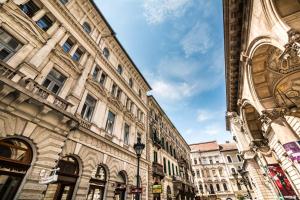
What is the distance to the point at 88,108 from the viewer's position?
34.7 feet

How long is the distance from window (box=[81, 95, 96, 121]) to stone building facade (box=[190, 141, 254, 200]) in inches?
1806

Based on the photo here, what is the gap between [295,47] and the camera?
4863mm

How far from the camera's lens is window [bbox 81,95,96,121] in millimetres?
10041

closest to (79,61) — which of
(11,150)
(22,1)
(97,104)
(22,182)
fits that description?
(97,104)

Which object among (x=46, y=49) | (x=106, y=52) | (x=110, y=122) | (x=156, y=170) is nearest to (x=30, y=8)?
(x=46, y=49)

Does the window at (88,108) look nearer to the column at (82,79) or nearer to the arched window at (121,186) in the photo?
the column at (82,79)

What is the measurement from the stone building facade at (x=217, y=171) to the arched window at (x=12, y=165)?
48.6m

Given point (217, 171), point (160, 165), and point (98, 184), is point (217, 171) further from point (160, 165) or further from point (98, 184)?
point (98, 184)

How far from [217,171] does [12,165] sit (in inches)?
2165

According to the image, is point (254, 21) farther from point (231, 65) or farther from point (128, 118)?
point (128, 118)

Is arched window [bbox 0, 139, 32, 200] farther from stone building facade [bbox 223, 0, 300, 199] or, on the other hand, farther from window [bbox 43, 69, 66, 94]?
stone building facade [bbox 223, 0, 300, 199]

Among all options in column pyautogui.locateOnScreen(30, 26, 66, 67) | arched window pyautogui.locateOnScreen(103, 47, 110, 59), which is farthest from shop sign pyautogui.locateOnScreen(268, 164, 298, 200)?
column pyautogui.locateOnScreen(30, 26, 66, 67)

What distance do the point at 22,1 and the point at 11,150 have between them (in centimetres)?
747

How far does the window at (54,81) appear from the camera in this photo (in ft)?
26.4
